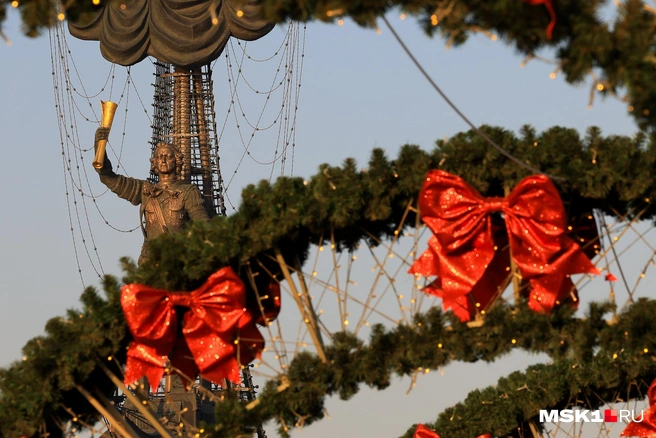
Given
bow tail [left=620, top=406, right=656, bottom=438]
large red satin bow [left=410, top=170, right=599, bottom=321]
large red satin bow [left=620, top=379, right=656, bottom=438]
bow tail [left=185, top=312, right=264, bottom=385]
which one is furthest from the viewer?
bow tail [left=620, top=406, right=656, bottom=438]

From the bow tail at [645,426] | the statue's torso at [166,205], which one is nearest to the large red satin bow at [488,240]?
the bow tail at [645,426]

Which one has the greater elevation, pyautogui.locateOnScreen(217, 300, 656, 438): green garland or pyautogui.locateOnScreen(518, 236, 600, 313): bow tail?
pyautogui.locateOnScreen(518, 236, 600, 313): bow tail

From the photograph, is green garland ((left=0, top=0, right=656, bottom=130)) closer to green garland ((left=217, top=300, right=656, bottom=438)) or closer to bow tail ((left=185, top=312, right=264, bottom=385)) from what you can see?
green garland ((left=217, top=300, right=656, bottom=438))

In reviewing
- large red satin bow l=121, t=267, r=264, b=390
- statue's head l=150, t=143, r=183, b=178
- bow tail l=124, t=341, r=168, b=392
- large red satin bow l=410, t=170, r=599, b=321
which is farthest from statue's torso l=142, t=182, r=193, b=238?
large red satin bow l=410, t=170, r=599, b=321

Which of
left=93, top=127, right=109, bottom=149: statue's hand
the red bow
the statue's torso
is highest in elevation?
the statue's torso

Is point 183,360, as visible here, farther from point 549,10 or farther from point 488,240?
point 549,10

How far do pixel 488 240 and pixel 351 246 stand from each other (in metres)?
1.42

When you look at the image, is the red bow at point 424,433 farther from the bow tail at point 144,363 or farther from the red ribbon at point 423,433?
the bow tail at point 144,363

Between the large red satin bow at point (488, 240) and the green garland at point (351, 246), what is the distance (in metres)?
0.24

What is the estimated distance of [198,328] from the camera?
1622cm

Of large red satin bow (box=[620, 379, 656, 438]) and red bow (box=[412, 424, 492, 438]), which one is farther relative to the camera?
red bow (box=[412, 424, 492, 438])

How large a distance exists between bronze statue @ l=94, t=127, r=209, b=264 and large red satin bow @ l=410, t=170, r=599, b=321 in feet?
47.3

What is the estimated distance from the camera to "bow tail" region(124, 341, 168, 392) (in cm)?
1611

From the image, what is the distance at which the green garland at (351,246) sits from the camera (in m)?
15.1
